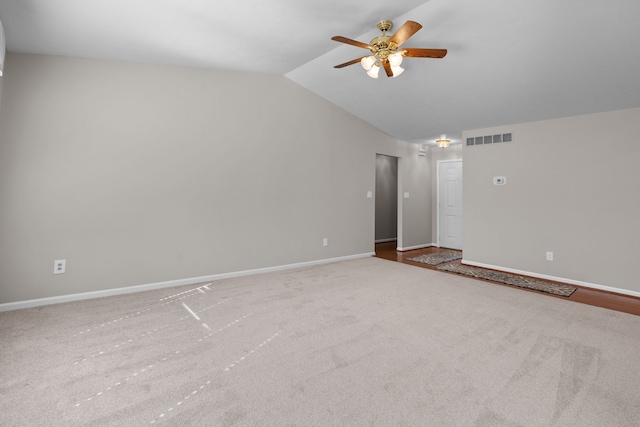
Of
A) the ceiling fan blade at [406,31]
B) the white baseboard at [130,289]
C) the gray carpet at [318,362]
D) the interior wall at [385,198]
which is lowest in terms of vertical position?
the gray carpet at [318,362]

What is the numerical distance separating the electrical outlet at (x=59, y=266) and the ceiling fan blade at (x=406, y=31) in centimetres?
388

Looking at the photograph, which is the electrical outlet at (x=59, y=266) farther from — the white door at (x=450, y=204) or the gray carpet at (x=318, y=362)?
the white door at (x=450, y=204)

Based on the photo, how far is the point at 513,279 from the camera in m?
4.13

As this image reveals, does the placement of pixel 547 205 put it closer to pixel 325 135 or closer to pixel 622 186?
pixel 622 186

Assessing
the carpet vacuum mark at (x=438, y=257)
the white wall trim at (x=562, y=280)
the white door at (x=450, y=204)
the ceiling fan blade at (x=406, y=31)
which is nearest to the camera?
the ceiling fan blade at (x=406, y=31)

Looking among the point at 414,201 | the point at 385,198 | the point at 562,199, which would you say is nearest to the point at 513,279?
the point at 562,199

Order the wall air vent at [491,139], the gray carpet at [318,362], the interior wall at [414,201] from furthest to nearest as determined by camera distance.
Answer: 1. the interior wall at [414,201]
2. the wall air vent at [491,139]
3. the gray carpet at [318,362]

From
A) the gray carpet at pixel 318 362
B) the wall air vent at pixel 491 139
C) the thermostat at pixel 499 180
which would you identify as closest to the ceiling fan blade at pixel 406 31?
the gray carpet at pixel 318 362

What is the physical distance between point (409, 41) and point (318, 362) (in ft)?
10.5

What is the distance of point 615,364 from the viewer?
6.51 ft

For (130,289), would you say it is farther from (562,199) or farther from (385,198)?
(385,198)

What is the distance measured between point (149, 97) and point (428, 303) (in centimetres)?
396

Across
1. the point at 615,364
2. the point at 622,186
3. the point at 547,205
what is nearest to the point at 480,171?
the point at 547,205

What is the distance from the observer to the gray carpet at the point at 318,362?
1.51m
